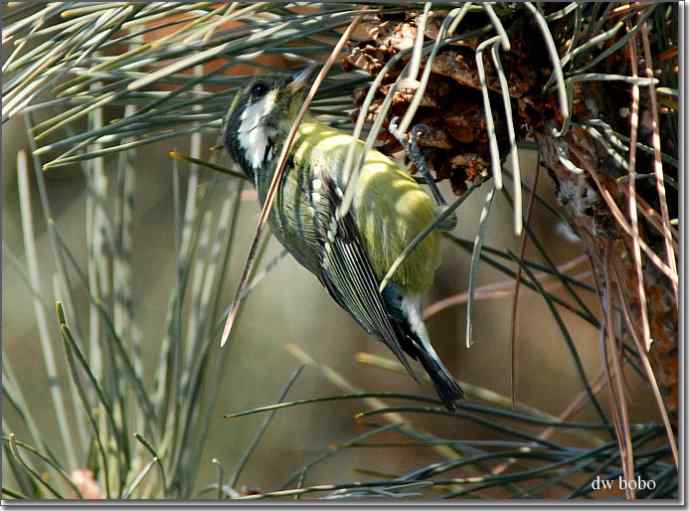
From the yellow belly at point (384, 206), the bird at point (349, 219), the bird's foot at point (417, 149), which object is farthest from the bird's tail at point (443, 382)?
the bird's foot at point (417, 149)

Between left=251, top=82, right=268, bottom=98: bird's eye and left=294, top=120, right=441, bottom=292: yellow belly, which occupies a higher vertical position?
left=251, top=82, right=268, bottom=98: bird's eye

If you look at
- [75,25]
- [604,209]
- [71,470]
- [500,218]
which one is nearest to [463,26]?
[604,209]

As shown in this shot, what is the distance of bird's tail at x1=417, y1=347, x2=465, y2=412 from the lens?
1.02 metres

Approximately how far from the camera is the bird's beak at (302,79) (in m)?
1.17

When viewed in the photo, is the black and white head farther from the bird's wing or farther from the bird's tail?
the bird's tail

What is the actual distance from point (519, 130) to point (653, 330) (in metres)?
0.26

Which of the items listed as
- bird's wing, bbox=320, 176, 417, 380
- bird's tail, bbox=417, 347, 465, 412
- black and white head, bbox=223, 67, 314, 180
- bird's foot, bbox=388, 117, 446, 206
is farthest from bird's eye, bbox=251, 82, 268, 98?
bird's tail, bbox=417, 347, 465, 412

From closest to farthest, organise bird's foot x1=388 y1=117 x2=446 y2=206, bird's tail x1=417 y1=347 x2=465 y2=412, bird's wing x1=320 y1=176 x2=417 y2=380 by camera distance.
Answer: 1. bird's foot x1=388 y1=117 x2=446 y2=206
2. bird's tail x1=417 y1=347 x2=465 y2=412
3. bird's wing x1=320 y1=176 x2=417 y2=380

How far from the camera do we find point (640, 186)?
895 mm

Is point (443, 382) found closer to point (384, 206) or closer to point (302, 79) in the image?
point (384, 206)

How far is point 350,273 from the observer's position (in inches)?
47.0

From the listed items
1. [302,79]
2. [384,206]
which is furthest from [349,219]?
[302,79]

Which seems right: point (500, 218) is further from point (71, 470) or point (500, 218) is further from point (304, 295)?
point (71, 470)

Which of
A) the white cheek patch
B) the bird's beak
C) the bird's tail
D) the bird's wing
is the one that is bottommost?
the bird's tail
